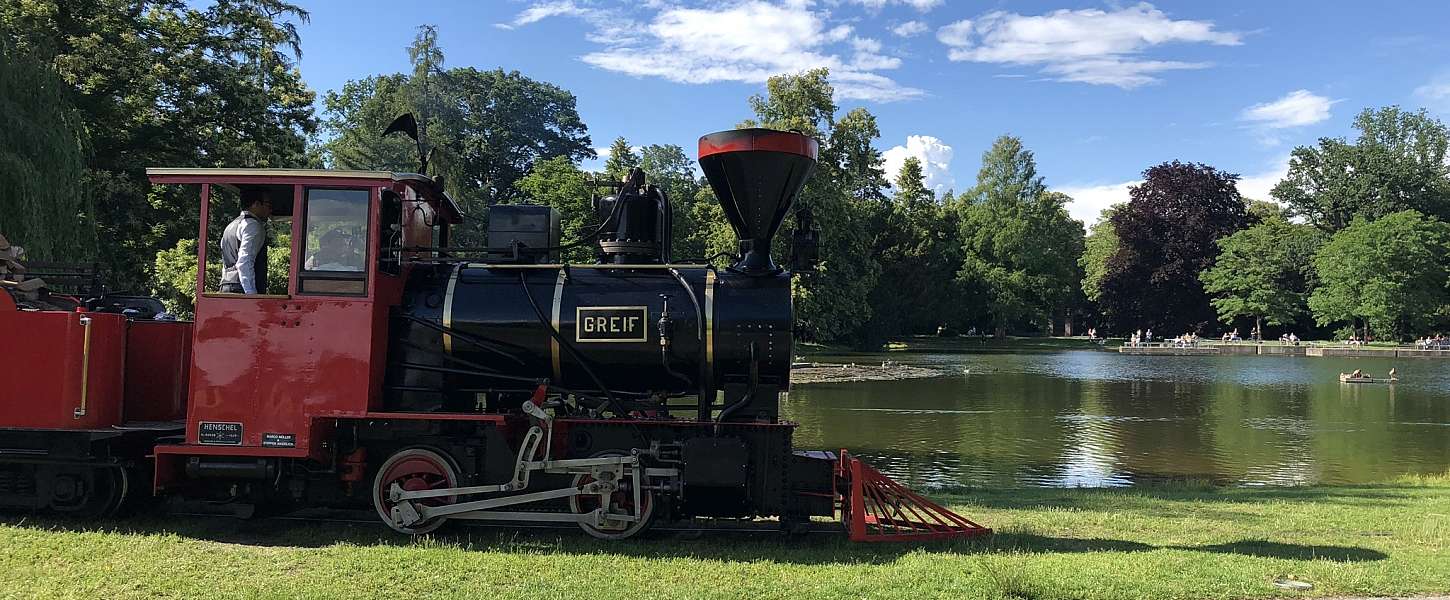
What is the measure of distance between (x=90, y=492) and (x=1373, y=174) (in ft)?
306

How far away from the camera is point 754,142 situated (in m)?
7.13

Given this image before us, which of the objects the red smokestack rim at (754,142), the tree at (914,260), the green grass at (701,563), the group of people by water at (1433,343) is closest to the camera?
the green grass at (701,563)

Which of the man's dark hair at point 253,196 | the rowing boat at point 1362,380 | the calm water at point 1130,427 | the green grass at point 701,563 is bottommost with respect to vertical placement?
Result: the calm water at point 1130,427

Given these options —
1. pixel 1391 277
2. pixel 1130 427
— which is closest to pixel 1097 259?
pixel 1391 277

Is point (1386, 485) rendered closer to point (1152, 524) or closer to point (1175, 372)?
point (1152, 524)

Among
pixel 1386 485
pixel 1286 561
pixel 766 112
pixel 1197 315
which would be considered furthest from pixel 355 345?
pixel 1197 315

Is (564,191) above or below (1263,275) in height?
above

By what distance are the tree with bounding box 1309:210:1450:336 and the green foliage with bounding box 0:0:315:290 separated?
6843 centimetres

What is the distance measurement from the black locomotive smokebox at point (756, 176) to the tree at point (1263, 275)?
71604mm

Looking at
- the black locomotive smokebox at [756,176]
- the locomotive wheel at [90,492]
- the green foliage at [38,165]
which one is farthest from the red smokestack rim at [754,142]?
the green foliage at [38,165]

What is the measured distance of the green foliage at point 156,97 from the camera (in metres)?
19.9

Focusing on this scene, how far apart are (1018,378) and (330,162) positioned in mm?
38430

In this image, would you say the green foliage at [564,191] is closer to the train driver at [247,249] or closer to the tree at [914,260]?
the tree at [914,260]

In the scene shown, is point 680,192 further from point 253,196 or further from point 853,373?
point 253,196
